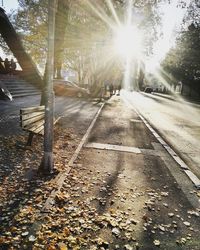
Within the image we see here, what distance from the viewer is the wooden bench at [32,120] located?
22.4ft

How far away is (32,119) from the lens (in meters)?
7.44

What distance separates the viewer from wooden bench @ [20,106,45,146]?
683 cm

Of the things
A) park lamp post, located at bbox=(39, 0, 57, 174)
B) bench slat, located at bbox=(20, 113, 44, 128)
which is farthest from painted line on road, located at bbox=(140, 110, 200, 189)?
bench slat, located at bbox=(20, 113, 44, 128)

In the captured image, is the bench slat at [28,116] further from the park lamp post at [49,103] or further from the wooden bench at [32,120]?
the park lamp post at [49,103]

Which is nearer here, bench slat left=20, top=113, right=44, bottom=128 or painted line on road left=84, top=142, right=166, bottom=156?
bench slat left=20, top=113, right=44, bottom=128

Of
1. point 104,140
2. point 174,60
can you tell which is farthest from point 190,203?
point 174,60

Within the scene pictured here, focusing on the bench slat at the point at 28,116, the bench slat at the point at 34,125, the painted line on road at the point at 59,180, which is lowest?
the painted line on road at the point at 59,180

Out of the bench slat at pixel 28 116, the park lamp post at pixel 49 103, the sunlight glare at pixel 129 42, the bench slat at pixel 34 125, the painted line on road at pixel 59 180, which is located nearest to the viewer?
the painted line on road at pixel 59 180

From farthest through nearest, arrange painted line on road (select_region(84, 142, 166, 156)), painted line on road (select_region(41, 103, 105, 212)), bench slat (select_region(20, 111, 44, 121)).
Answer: painted line on road (select_region(84, 142, 166, 156)), bench slat (select_region(20, 111, 44, 121)), painted line on road (select_region(41, 103, 105, 212))

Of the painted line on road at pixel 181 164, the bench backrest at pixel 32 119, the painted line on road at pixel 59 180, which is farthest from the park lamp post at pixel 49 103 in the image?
the painted line on road at pixel 181 164

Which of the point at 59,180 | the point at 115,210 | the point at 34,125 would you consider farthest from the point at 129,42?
the point at 115,210

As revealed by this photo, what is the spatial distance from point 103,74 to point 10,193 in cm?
3063

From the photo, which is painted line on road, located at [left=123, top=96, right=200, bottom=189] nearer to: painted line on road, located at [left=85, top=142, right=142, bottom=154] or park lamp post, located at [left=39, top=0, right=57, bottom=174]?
painted line on road, located at [left=85, top=142, right=142, bottom=154]

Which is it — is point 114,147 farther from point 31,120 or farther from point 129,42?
point 129,42
